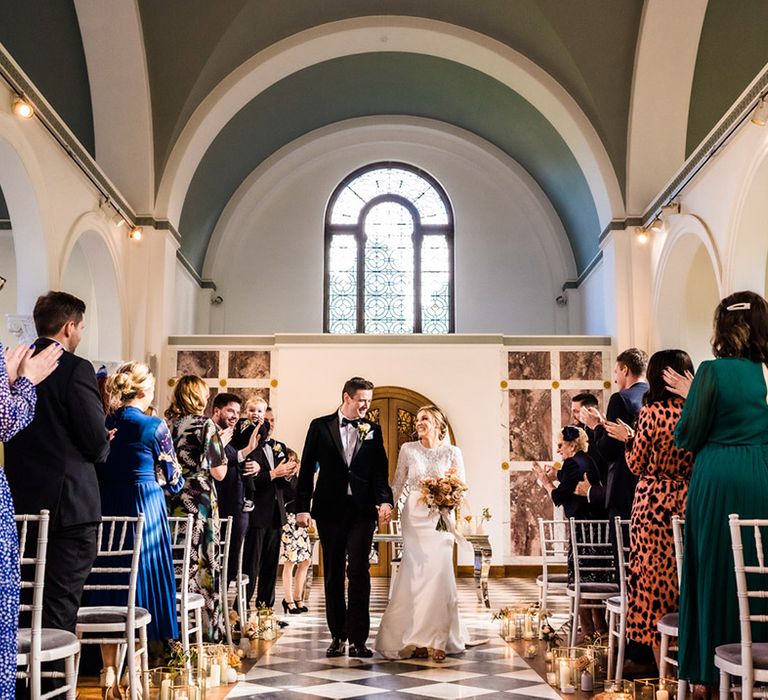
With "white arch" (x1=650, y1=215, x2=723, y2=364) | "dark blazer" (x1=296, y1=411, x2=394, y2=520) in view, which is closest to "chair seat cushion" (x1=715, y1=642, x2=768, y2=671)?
"dark blazer" (x1=296, y1=411, x2=394, y2=520)

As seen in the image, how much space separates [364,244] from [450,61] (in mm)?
3563

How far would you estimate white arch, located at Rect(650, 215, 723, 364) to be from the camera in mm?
10570

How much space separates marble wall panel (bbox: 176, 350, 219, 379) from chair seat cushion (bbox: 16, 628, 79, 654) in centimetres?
928

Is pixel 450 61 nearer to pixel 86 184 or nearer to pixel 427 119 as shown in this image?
pixel 427 119

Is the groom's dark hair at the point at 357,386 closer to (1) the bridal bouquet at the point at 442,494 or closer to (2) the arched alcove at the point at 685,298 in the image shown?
(1) the bridal bouquet at the point at 442,494

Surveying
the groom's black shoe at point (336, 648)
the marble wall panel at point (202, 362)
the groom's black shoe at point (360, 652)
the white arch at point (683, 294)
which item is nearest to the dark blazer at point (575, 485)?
the groom's black shoe at point (360, 652)

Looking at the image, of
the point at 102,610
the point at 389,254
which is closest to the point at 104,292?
the point at 389,254

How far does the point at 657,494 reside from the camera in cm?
430

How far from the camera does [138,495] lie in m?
4.61

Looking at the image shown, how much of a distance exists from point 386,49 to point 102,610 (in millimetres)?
10077

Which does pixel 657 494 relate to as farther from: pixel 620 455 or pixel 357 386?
pixel 357 386

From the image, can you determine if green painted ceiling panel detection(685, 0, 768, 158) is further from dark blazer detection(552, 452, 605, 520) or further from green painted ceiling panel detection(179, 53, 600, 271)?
dark blazer detection(552, 452, 605, 520)

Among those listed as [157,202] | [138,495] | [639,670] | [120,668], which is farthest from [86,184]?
[639,670]

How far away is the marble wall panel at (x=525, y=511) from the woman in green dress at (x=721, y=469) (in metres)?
8.38
